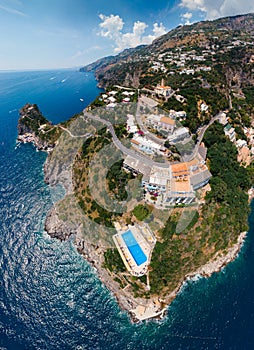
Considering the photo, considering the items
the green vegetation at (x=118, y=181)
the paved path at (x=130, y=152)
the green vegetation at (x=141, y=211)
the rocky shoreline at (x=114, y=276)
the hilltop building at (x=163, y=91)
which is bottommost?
the rocky shoreline at (x=114, y=276)

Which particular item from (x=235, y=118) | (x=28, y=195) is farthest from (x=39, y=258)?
(x=235, y=118)

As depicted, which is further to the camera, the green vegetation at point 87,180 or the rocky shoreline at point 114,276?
the green vegetation at point 87,180

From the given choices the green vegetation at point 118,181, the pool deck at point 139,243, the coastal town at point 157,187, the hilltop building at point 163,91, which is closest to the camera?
the pool deck at point 139,243

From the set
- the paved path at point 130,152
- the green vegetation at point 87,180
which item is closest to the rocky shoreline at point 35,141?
the green vegetation at point 87,180

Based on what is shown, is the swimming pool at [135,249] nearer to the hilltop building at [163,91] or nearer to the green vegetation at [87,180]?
the green vegetation at [87,180]

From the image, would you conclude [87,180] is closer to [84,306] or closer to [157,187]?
[157,187]

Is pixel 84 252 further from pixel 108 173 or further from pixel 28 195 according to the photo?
pixel 28 195
